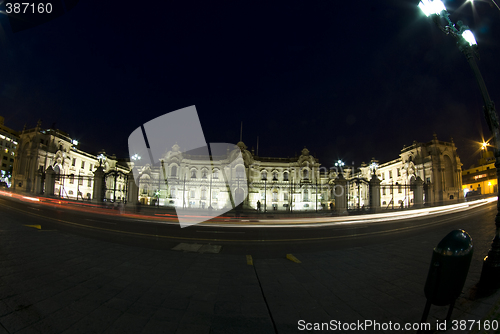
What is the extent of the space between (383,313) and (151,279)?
459 cm

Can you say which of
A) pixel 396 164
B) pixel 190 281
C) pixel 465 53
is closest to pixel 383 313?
pixel 190 281

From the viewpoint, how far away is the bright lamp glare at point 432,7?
21.7 feet

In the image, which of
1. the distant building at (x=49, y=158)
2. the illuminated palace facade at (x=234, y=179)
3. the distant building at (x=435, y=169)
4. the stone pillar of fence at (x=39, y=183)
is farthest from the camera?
the illuminated palace facade at (x=234, y=179)

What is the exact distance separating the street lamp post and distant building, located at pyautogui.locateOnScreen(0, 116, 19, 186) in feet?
333

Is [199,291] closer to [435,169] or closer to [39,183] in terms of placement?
[39,183]

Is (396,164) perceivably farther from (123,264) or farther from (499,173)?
(123,264)

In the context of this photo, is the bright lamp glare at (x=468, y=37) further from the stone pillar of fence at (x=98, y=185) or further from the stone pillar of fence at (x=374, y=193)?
the stone pillar of fence at (x=98, y=185)

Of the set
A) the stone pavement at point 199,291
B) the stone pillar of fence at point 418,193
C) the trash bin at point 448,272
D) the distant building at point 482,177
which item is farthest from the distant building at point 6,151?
the distant building at point 482,177

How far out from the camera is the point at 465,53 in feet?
20.0

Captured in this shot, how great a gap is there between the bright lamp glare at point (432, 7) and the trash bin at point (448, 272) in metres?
7.69

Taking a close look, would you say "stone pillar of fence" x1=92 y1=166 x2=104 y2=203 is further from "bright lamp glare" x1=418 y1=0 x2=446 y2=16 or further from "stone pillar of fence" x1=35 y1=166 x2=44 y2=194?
"bright lamp glare" x1=418 y1=0 x2=446 y2=16

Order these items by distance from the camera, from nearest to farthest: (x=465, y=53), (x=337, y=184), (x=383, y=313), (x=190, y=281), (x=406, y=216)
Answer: (x=383, y=313)
(x=190, y=281)
(x=465, y=53)
(x=406, y=216)
(x=337, y=184)
